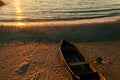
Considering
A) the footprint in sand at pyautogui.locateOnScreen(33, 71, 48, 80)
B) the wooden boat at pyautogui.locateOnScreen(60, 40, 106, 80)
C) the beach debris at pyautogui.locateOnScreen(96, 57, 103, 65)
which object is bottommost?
the beach debris at pyautogui.locateOnScreen(96, 57, 103, 65)

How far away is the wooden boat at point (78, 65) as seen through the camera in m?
9.81

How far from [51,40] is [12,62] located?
4.62 metres

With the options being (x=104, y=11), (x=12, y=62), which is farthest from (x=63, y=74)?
(x=104, y=11)

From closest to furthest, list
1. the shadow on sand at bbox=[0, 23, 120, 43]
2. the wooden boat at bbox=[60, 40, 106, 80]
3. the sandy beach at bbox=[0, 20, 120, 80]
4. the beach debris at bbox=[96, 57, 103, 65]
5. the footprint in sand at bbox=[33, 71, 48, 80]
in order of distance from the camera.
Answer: the wooden boat at bbox=[60, 40, 106, 80] < the footprint in sand at bbox=[33, 71, 48, 80] < the sandy beach at bbox=[0, 20, 120, 80] < the beach debris at bbox=[96, 57, 103, 65] < the shadow on sand at bbox=[0, 23, 120, 43]

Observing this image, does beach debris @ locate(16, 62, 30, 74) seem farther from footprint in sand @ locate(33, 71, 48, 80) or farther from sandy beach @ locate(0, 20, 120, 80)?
footprint in sand @ locate(33, 71, 48, 80)

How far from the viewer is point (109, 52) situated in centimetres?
1422

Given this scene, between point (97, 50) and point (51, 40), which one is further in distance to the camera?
point (51, 40)

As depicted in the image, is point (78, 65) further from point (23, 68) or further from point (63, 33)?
point (63, 33)

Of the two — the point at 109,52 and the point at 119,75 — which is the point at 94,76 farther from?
the point at 109,52

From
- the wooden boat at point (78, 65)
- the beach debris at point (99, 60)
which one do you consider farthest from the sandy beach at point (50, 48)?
the wooden boat at point (78, 65)

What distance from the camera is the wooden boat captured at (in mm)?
9812

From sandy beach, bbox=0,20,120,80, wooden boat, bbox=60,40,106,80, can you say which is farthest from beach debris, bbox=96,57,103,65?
wooden boat, bbox=60,40,106,80

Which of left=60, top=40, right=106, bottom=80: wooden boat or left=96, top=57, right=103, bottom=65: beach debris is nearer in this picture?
left=60, top=40, right=106, bottom=80: wooden boat

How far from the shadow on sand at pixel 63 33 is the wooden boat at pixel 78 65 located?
9.91ft
